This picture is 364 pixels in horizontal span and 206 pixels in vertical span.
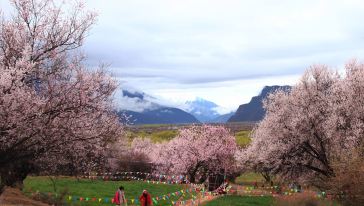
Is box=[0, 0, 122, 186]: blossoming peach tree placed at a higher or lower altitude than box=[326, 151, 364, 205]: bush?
higher

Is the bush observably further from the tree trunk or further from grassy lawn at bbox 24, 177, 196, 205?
the tree trunk

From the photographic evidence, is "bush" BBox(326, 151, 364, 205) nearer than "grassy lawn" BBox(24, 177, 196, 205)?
Yes

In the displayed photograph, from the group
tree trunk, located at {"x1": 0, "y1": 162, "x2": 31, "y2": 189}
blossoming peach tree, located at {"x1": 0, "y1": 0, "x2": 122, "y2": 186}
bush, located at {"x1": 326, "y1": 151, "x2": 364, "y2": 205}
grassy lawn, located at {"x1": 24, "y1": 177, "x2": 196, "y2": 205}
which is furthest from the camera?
grassy lawn, located at {"x1": 24, "y1": 177, "x2": 196, "y2": 205}

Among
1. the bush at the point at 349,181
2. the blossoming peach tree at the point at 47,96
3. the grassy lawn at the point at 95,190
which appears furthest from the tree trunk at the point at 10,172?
the bush at the point at 349,181

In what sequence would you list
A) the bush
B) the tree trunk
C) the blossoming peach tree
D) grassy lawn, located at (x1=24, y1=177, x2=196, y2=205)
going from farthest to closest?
grassy lawn, located at (x1=24, y1=177, x2=196, y2=205) → the bush → the tree trunk → the blossoming peach tree

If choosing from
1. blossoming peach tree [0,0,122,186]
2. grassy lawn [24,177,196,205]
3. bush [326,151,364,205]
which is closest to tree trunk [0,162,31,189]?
blossoming peach tree [0,0,122,186]

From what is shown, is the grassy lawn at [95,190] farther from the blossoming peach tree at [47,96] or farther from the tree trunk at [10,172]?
the blossoming peach tree at [47,96]

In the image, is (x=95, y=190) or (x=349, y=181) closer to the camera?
(x=349, y=181)

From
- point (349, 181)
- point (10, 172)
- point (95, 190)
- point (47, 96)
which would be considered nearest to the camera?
point (47, 96)

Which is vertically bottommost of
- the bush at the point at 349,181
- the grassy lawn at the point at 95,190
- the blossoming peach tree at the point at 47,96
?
the grassy lawn at the point at 95,190

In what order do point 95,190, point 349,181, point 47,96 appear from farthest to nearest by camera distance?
point 95,190
point 349,181
point 47,96

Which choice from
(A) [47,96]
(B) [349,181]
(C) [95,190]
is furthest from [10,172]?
(C) [95,190]

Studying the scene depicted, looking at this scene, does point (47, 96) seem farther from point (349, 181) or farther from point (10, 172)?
point (349, 181)

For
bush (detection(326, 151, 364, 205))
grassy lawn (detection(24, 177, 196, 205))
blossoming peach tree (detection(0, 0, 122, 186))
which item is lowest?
grassy lawn (detection(24, 177, 196, 205))
